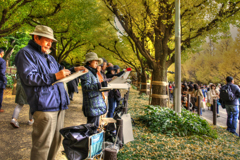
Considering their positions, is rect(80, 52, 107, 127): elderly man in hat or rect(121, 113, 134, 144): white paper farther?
rect(121, 113, 134, 144): white paper

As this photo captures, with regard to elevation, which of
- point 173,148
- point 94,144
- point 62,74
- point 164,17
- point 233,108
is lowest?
point 173,148

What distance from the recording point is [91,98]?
300 centimetres

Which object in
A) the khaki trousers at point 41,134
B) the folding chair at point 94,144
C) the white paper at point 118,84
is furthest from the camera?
the white paper at point 118,84

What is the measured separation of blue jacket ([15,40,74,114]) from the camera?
1.93 metres

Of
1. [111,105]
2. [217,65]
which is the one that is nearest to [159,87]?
[111,105]

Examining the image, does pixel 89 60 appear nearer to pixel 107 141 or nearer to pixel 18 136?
pixel 107 141

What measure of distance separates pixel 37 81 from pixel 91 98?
1.22 meters

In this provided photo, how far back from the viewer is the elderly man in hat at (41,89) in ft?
6.42

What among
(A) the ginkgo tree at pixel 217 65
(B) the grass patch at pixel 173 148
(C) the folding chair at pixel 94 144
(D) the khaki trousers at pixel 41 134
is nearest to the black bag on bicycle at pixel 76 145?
(C) the folding chair at pixel 94 144

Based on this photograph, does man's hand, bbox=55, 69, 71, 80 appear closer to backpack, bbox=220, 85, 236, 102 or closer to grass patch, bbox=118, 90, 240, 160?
grass patch, bbox=118, 90, 240, 160

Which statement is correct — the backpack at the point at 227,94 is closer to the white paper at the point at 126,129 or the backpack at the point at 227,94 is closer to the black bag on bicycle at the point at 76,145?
the white paper at the point at 126,129

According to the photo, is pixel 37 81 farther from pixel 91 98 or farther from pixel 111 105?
pixel 111 105

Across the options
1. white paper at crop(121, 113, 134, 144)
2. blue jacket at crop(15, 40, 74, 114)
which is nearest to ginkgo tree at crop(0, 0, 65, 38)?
blue jacket at crop(15, 40, 74, 114)

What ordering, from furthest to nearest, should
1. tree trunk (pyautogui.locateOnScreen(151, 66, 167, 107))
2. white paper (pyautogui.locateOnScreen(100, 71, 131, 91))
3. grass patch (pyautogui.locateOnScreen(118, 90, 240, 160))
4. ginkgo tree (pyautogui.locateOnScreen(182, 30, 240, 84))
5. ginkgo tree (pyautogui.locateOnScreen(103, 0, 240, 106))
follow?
1. ginkgo tree (pyautogui.locateOnScreen(182, 30, 240, 84))
2. tree trunk (pyautogui.locateOnScreen(151, 66, 167, 107))
3. ginkgo tree (pyautogui.locateOnScreen(103, 0, 240, 106))
4. grass patch (pyautogui.locateOnScreen(118, 90, 240, 160))
5. white paper (pyautogui.locateOnScreen(100, 71, 131, 91))
